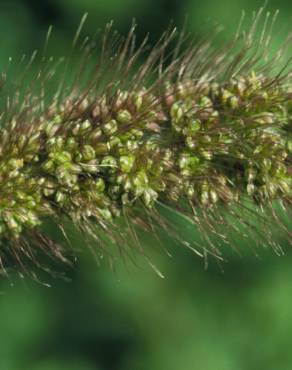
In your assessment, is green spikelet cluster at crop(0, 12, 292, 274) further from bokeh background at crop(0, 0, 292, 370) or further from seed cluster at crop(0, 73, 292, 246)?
bokeh background at crop(0, 0, 292, 370)

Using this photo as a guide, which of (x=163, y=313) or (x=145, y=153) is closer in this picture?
(x=145, y=153)

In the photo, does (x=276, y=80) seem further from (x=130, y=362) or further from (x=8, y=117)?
(x=130, y=362)

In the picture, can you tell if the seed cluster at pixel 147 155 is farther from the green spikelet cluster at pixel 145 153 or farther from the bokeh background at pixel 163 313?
the bokeh background at pixel 163 313

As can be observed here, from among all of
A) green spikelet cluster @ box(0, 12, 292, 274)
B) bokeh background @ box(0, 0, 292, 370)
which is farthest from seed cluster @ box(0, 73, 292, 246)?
bokeh background @ box(0, 0, 292, 370)

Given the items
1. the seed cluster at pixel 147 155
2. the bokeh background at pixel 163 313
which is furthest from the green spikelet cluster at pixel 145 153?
the bokeh background at pixel 163 313

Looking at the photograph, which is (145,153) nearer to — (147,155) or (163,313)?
(147,155)

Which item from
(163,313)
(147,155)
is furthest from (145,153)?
(163,313)
